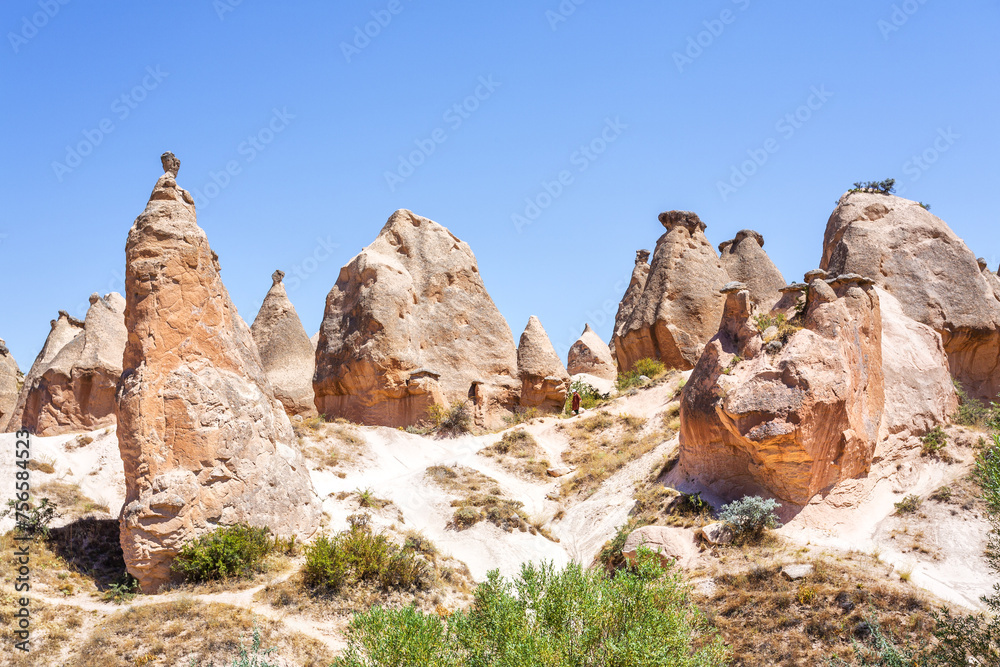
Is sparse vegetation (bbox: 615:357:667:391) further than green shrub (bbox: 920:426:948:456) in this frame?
Yes

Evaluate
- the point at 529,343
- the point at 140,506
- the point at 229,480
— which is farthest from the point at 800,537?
the point at 529,343

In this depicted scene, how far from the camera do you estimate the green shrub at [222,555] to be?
1284cm

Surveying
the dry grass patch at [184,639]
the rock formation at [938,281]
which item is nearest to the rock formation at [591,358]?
the rock formation at [938,281]

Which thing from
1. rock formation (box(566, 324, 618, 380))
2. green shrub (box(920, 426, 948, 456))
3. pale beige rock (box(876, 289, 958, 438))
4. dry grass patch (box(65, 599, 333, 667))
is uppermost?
rock formation (box(566, 324, 618, 380))

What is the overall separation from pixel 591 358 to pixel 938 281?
539 inches

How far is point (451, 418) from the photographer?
2303cm

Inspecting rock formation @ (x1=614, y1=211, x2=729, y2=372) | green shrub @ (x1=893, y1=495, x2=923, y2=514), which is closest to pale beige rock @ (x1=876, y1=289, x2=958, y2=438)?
green shrub @ (x1=893, y1=495, x2=923, y2=514)

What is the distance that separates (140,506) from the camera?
42.7ft

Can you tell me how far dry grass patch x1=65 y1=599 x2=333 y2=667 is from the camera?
34.8 ft

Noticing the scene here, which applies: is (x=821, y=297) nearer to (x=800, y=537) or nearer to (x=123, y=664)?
(x=800, y=537)

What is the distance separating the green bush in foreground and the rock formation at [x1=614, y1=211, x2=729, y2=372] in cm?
1699

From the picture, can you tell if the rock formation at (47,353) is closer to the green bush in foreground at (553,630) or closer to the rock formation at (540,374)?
the rock formation at (540,374)

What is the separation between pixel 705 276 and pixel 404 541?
15.1 m

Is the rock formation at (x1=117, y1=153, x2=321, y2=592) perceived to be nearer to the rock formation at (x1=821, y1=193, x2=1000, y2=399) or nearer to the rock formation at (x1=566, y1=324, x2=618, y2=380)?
the rock formation at (x1=821, y1=193, x2=1000, y2=399)
